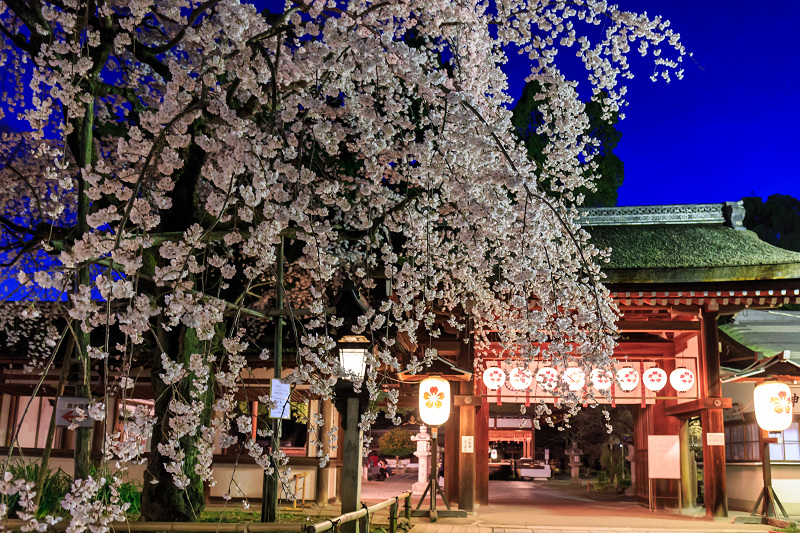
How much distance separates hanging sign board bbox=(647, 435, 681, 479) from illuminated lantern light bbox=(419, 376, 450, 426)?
4.26m

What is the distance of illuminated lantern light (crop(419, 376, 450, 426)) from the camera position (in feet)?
39.8

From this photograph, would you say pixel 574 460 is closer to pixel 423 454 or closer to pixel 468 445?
pixel 423 454

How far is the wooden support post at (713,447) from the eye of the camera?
11703 mm

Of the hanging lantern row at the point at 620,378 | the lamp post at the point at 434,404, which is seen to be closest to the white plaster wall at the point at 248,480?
the lamp post at the point at 434,404

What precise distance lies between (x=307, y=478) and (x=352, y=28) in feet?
39.0

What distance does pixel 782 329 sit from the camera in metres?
15.2

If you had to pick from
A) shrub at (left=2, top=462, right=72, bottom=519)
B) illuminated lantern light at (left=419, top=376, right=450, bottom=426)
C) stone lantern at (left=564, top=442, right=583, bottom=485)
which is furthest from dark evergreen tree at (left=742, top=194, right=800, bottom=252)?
shrub at (left=2, top=462, right=72, bottom=519)

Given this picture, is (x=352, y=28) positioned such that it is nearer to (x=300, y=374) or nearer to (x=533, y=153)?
(x=300, y=374)

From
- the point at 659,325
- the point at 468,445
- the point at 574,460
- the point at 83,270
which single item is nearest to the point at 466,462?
the point at 468,445

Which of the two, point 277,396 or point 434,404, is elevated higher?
point 277,396

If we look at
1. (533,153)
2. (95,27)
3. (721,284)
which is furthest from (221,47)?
(533,153)

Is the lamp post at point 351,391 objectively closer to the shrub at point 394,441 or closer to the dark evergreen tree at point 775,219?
the shrub at point 394,441

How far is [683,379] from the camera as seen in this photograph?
12.6 meters

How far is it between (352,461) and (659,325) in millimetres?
8409
